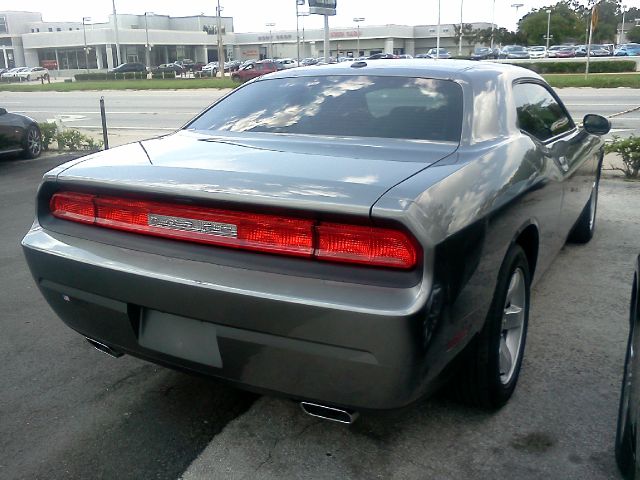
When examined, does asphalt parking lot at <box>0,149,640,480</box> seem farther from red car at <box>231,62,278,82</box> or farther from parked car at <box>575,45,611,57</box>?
parked car at <box>575,45,611,57</box>

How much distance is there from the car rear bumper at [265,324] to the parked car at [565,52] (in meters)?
57.7

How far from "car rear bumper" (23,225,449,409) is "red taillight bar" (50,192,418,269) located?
3.9 inches

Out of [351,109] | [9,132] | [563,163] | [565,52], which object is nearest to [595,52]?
[565,52]

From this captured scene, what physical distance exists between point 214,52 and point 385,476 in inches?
3887

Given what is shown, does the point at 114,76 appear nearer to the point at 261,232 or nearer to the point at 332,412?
the point at 261,232

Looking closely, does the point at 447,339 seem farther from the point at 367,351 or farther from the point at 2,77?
the point at 2,77

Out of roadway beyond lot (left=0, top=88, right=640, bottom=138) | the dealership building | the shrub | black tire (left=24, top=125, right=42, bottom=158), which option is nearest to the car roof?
the shrub

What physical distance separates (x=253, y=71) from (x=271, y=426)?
42.7 meters

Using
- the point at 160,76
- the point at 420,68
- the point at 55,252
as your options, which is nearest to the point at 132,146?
the point at 55,252

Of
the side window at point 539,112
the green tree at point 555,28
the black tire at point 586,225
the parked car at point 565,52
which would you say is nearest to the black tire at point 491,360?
the side window at point 539,112

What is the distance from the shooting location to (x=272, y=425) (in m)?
3.05

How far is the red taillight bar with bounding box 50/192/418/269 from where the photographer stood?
226 centimetres

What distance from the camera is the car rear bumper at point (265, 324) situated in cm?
221

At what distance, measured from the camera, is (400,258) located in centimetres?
225
